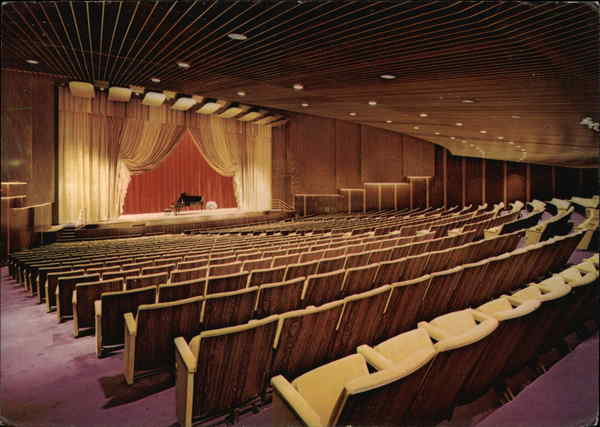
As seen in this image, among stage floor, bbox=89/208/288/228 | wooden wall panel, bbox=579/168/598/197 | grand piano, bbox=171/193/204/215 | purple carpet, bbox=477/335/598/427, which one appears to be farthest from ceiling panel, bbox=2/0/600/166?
wooden wall panel, bbox=579/168/598/197

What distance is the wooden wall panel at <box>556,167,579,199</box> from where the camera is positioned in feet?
43.7

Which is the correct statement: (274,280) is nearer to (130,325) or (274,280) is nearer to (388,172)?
(130,325)

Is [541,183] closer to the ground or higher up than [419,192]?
higher up

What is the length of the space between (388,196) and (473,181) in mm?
3142

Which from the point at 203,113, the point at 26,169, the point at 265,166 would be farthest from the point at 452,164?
the point at 26,169

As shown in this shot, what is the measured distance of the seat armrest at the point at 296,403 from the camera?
1031 mm

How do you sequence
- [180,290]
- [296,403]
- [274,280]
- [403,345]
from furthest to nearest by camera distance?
[274,280] → [180,290] → [403,345] → [296,403]

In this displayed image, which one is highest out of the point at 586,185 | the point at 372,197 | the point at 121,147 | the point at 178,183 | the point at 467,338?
the point at 121,147

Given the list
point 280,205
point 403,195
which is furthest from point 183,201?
point 403,195

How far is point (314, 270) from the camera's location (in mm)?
2998

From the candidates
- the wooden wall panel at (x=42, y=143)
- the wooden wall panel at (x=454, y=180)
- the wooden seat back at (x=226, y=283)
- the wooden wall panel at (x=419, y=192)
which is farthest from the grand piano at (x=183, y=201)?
the wooden seat back at (x=226, y=283)

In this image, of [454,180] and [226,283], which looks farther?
[454,180]

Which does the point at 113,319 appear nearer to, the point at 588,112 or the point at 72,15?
the point at 72,15

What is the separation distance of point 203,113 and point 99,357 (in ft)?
33.4
